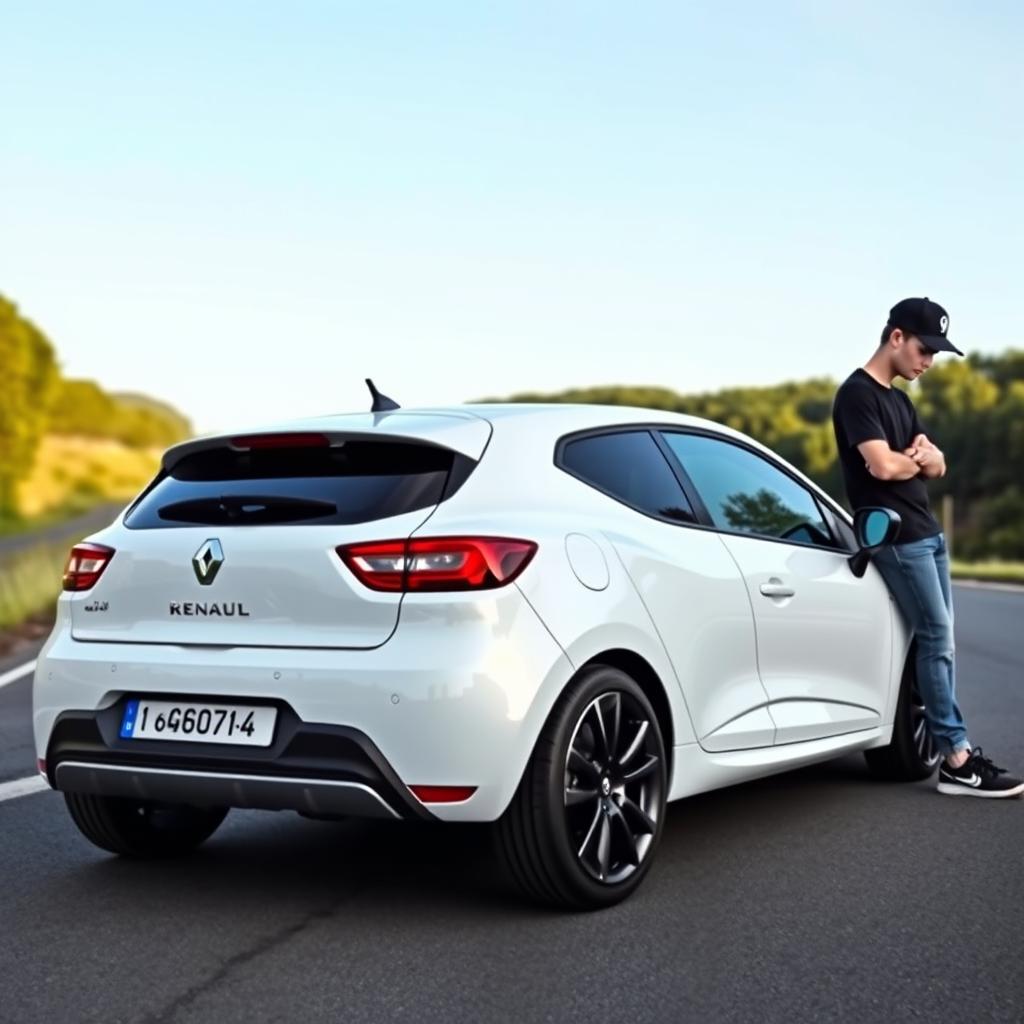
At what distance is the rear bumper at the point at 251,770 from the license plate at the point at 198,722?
0.08ft

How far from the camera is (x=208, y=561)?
4.81 m

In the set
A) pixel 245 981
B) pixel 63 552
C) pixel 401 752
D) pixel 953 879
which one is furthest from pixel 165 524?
pixel 63 552

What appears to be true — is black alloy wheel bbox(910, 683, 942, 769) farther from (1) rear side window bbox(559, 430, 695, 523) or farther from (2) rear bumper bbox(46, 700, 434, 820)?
(2) rear bumper bbox(46, 700, 434, 820)

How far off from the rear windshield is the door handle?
5.04 feet

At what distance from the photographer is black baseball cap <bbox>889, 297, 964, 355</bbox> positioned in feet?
22.1

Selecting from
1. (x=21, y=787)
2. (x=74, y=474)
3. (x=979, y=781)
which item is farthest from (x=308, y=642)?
(x=74, y=474)

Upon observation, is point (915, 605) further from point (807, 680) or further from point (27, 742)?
point (27, 742)

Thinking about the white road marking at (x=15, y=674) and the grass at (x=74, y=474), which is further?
the grass at (x=74, y=474)

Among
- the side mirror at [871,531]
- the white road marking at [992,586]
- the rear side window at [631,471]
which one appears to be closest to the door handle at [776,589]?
the rear side window at [631,471]

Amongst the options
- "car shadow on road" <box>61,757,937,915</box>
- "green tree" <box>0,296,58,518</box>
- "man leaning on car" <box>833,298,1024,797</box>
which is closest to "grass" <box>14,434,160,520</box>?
"green tree" <box>0,296,58,518</box>

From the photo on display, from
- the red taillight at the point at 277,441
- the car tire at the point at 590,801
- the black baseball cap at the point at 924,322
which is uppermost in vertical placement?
the black baseball cap at the point at 924,322

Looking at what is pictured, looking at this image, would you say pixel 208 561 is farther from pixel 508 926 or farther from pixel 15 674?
pixel 15 674

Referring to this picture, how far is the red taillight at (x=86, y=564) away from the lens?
511 centimetres

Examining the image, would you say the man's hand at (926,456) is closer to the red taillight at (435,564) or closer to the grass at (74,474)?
the red taillight at (435,564)
